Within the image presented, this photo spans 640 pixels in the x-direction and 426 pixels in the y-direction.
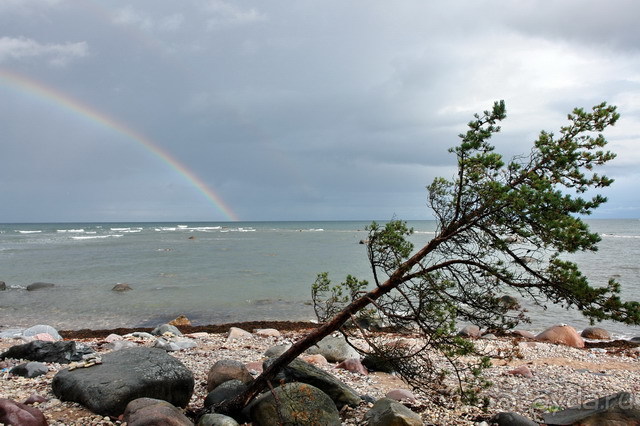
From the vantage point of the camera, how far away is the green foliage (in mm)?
4145

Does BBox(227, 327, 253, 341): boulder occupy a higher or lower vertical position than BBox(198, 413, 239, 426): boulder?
lower

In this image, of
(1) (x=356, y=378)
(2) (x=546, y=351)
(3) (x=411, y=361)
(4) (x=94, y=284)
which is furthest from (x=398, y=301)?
(4) (x=94, y=284)

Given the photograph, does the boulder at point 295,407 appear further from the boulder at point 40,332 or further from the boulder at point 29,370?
the boulder at point 40,332

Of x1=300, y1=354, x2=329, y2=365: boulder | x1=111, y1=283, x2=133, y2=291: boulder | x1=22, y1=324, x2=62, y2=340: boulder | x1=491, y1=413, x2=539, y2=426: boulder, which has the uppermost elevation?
x1=491, y1=413, x2=539, y2=426: boulder

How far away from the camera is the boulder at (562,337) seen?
1423cm

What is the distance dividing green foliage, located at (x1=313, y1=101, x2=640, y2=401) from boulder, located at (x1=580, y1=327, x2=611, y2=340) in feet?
43.5

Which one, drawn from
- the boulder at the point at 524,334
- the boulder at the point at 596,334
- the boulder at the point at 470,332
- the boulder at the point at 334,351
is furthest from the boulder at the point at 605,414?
the boulder at the point at 596,334

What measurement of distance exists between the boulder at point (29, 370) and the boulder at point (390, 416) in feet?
21.1

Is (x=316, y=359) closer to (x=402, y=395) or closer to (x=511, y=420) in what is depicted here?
(x=402, y=395)

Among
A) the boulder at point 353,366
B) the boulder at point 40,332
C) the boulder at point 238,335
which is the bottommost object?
the boulder at point 238,335

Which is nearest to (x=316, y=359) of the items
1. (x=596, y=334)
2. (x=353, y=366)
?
(x=353, y=366)

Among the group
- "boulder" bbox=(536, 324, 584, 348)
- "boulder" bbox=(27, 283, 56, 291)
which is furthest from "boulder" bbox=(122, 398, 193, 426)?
"boulder" bbox=(27, 283, 56, 291)

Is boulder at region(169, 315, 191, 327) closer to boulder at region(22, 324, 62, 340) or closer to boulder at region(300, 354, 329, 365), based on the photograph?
boulder at region(22, 324, 62, 340)

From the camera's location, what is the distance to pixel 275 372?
6.11m
